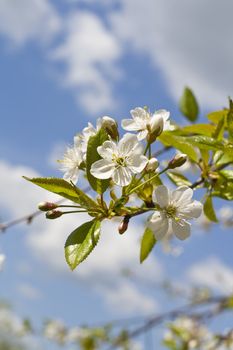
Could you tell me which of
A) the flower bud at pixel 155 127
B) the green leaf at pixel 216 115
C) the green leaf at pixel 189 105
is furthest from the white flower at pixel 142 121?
the green leaf at pixel 189 105

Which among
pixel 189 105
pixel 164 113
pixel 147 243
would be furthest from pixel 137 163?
pixel 189 105

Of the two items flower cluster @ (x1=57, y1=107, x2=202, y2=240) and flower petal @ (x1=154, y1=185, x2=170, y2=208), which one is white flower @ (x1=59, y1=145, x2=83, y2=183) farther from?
flower petal @ (x1=154, y1=185, x2=170, y2=208)

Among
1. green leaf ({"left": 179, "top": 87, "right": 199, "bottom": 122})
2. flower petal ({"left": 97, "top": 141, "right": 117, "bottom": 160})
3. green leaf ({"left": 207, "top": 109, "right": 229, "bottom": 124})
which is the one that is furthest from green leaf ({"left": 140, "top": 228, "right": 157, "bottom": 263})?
green leaf ({"left": 179, "top": 87, "right": 199, "bottom": 122})

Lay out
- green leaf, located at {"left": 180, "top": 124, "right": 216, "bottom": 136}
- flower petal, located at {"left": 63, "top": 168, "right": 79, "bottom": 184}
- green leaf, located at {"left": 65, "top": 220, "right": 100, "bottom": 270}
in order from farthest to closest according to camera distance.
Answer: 1. green leaf, located at {"left": 180, "top": 124, "right": 216, "bottom": 136}
2. flower petal, located at {"left": 63, "top": 168, "right": 79, "bottom": 184}
3. green leaf, located at {"left": 65, "top": 220, "right": 100, "bottom": 270}

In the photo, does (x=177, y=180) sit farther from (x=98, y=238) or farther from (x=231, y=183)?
(x=98, y=238)

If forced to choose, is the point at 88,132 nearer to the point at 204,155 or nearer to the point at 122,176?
the point at 122,176

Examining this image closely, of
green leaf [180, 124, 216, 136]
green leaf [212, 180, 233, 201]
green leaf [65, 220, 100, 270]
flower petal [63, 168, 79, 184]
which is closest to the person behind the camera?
green leaf [65, 220, 100, 270]

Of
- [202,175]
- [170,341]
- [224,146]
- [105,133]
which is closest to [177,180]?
[202,175]
